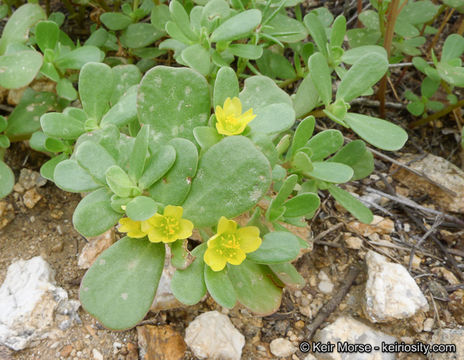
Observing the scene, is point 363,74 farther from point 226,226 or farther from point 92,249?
point 92,249

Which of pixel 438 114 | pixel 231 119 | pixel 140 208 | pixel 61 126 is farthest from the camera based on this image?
pixel 438 114

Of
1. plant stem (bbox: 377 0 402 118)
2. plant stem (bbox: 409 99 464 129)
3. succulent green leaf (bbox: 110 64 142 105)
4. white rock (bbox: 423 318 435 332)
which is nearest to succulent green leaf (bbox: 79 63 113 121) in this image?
succulent green leaf (bbox: 110 64 142 105)

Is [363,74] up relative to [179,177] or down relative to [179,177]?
up

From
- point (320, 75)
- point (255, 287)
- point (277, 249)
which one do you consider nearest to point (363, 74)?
point (320, 75)

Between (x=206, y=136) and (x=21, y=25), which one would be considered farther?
(x=21, y=25)

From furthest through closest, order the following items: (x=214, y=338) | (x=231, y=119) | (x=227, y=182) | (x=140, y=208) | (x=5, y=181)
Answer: (x=5, y=181), (x=214, y=338), (x=231, y=119), (x=227, y=182), (x=140, y=208)

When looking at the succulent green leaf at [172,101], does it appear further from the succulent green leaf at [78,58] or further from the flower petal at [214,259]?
the succulent green leaf at [78,58]

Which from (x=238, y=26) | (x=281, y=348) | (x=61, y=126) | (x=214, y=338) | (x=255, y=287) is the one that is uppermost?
(x=238, y=26)

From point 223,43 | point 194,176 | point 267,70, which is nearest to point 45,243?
point 194,176
